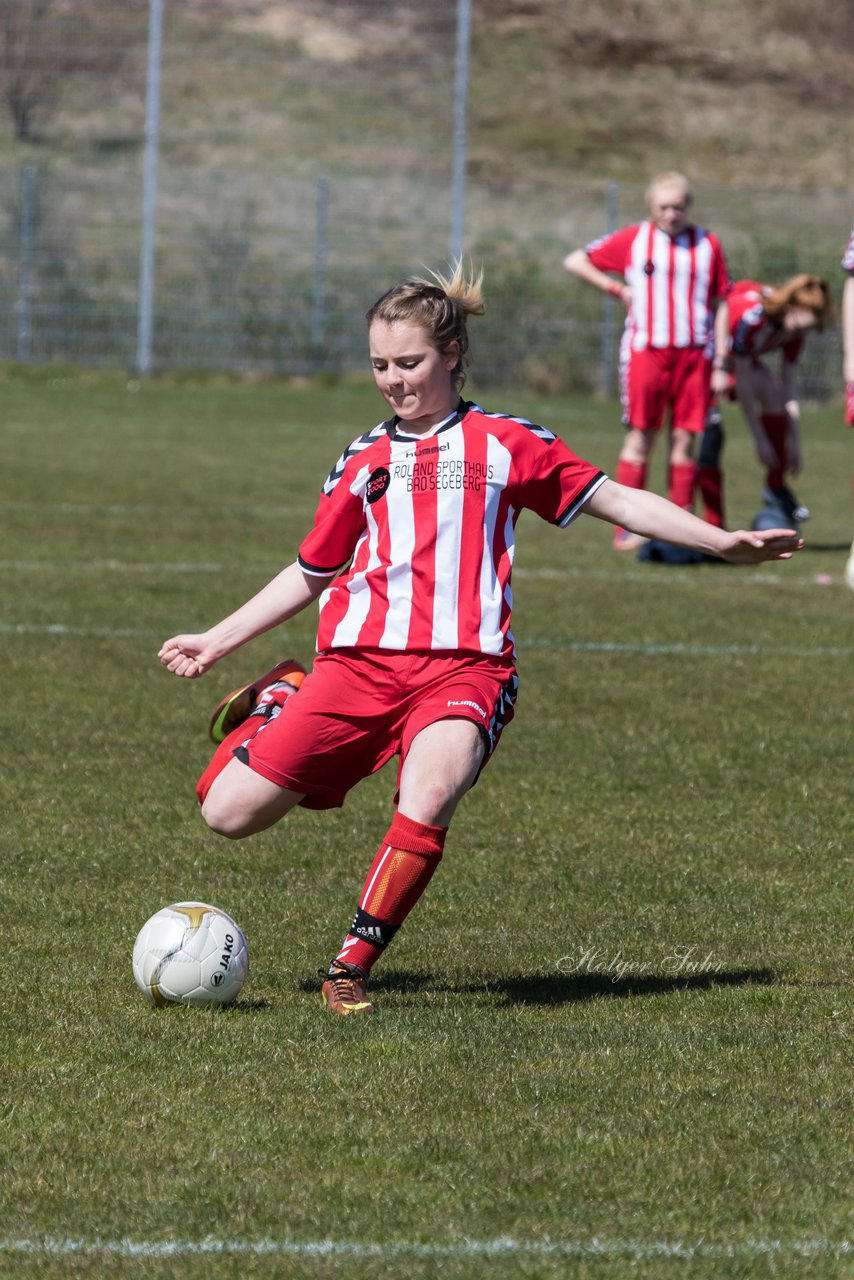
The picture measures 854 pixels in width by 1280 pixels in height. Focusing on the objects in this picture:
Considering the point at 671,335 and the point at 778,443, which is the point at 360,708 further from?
the point at 778,443

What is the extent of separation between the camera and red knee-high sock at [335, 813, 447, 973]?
4.57 meters

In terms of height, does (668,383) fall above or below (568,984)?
above

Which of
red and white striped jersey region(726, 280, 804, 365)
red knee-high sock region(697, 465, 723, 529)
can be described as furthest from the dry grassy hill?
red knee-high sock region(697, 465, 723, 529)

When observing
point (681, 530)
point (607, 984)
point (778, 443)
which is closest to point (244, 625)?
point (681, 530)

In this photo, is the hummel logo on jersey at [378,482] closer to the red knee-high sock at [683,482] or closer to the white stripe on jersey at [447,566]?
the white stripe on jersey at [447,566]

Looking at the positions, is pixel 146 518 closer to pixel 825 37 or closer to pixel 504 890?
pixel 504 890

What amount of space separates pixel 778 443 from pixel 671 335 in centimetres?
131

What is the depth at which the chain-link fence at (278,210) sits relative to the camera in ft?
98.6

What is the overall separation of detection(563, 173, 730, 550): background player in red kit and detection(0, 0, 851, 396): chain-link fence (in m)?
16.5

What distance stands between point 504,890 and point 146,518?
826cm

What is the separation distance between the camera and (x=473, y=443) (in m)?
4.81

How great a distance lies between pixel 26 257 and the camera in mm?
30641

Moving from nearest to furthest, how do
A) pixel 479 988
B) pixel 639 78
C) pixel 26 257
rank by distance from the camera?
pixel 479 988, pixel 26 257, pixel 639 78

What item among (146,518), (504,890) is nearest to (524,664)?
(504,890)
